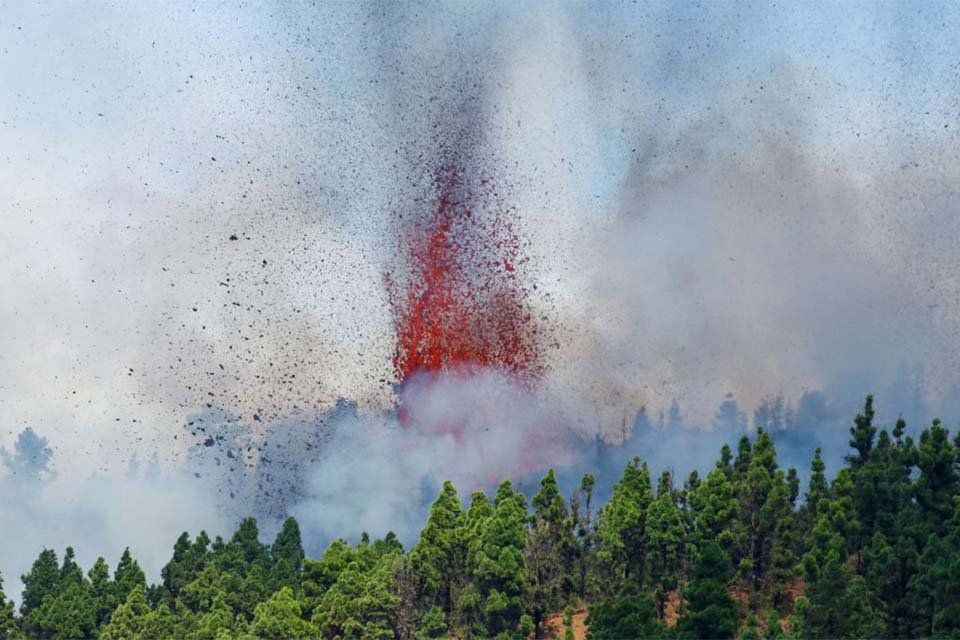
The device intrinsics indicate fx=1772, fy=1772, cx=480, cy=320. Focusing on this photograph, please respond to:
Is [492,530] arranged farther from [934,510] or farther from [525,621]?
[934,510]

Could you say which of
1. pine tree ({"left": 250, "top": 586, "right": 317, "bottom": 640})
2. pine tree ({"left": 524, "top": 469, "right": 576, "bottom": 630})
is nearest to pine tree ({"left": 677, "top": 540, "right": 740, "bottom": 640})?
pine tree ({"left": 524, "top": 469, "right": 576, "bottom": 630})

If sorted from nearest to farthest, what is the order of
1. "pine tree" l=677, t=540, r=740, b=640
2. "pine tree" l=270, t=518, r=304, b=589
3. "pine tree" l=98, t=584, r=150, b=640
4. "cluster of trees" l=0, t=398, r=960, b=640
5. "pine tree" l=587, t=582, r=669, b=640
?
"pine tree" l=587, t=582, r=669, b=640 → "pine tree" l=677, t=540, r=740, b=640 → "cluster of trees" l=0, t=398, r=960, b=640 → "pine tree" l=98, t=584, r=150, b=640 → "pine tree" l=270, t=518, r=304, b=589

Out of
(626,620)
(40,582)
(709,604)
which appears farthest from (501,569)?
(40,582)

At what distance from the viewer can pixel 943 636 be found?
86.8 m

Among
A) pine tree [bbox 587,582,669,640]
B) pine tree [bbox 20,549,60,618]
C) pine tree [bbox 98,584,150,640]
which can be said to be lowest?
pine tree [bbox 587,582,669,640]

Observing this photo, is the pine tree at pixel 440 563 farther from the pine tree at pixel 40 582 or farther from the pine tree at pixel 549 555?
the pine tree at pixel 40 582

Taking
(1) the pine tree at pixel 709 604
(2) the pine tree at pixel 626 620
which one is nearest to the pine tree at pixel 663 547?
(1) the pine tree at pixel 709 604

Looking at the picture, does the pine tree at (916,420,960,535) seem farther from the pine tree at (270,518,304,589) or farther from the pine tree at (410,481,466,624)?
the pine tree at (270,518,304,589)

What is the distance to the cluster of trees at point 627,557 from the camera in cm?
9919

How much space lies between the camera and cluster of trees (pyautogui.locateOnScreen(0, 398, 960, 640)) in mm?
99188

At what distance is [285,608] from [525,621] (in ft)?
49.0

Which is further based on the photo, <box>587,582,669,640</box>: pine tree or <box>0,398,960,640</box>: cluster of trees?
<box>0,398,960,640</box>: cluster of trees

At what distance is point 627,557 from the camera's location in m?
104

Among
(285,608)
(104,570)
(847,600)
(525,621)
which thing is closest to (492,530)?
(525,621)
